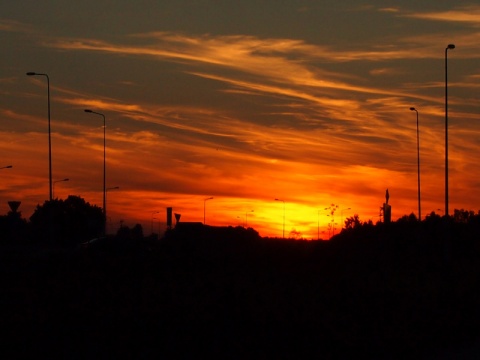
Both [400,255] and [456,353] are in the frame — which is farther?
[400,255]

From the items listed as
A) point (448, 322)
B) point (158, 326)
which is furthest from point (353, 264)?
point (158, 326)

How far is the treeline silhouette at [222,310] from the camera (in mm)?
21891

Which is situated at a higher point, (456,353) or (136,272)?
(136,272)

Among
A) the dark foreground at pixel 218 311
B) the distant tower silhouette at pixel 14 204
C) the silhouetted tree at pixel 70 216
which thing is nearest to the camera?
the dark foreground at pixel 218 311

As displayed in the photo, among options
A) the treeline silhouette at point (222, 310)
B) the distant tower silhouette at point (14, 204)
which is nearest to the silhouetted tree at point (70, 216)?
the distant tower silhouette at point (14, 204)

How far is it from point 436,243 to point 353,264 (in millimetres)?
13575

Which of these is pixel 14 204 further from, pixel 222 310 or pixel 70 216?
pixel 70 216

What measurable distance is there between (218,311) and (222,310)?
0.62ft

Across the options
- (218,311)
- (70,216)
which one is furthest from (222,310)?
(70,216)

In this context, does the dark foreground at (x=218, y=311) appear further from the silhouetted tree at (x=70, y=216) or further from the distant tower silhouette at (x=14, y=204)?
the silhouetted tree at (x=70, y=216)

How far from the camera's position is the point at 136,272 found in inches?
1233

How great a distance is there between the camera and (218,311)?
24.6 meters

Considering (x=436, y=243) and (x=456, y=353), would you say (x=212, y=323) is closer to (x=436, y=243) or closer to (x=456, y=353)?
(x=456, y=353)

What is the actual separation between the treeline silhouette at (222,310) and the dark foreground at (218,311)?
0.04 metres
